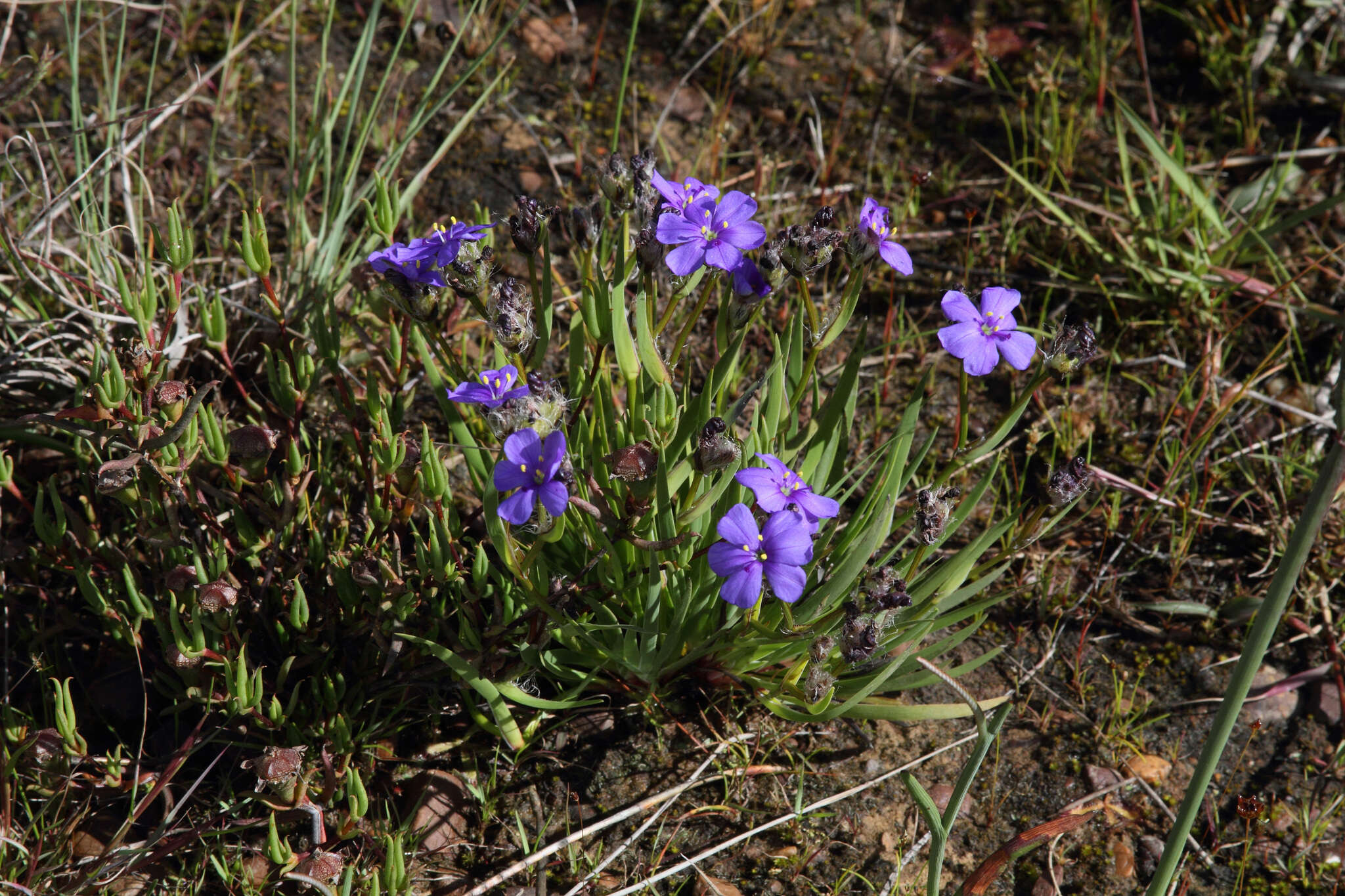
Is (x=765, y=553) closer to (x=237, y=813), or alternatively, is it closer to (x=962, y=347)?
(x=962, y=347)

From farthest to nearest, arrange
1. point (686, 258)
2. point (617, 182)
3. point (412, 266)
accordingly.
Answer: point (617, 182)
point (412, 266)
point (686, 258)

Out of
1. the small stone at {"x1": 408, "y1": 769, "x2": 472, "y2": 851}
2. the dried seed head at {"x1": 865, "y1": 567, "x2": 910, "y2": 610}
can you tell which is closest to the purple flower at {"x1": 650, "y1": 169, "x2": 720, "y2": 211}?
the dried seed head at {"x1": 865, "y1": 567, "x2": 910, "y2": 610}

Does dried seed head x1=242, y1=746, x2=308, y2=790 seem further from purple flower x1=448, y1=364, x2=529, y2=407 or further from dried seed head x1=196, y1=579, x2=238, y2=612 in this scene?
purple flower x1=448, y1=364, x2=529, y2=407

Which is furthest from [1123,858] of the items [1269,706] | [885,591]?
[885,591]

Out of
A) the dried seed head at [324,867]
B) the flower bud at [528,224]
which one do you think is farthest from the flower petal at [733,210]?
the dried seed head at [324,867]

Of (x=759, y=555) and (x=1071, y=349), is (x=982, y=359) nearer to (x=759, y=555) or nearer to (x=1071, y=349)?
(x=1071, y=349)
